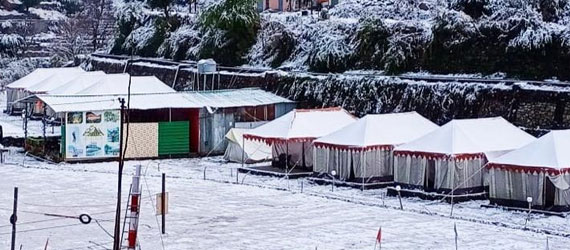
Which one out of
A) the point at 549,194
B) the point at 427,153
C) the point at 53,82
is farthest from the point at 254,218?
the point at 53,82

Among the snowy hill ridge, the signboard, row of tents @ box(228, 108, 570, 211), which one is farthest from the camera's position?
the snowy hill ridge

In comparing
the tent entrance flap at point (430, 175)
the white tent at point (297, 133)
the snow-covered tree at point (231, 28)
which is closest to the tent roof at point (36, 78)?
the snow-covered tree at point (231, 28)

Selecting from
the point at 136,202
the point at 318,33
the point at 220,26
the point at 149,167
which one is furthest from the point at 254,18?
the point at 136,202

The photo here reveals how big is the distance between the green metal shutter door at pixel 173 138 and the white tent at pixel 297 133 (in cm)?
322

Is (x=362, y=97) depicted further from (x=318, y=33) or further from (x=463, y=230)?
(x=463, y=230)

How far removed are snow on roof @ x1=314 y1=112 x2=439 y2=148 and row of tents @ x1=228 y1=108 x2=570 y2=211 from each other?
1.0 inches

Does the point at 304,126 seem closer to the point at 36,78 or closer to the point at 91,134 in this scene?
the point at 91,134

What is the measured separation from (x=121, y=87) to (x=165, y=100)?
275 cm

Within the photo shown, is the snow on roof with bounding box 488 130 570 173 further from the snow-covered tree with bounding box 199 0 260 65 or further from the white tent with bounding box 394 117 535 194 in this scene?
the snow-covered tree with bounding box 199 0 260 65

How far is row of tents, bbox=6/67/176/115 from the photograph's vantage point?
3209cm

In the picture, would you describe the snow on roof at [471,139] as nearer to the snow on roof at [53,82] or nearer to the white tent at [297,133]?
the white tent at [297,133]

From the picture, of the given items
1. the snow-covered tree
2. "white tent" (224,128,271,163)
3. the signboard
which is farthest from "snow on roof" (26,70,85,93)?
"white tent" (224,128,271,163)

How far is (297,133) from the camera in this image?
26.0 metres

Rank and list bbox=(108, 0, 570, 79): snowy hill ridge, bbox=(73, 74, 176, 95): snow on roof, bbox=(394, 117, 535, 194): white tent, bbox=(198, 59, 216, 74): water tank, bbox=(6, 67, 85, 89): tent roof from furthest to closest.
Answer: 1. bbox=(6, 67, 85, 89): tent roof
2. bbox=(198, 59, 216, 74): water tank
3. bbox=(73, 74, 176, 95): snow on roof
4. bbox=(108, 0, 570, 79): snowy hill ridge
5. bbox=(394, 117, 535, 194): white tent
